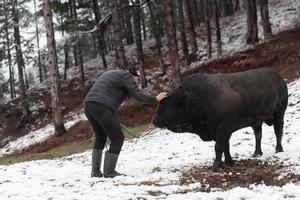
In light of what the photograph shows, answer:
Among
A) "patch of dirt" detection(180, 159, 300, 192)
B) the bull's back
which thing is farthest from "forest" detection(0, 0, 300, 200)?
the bull's back

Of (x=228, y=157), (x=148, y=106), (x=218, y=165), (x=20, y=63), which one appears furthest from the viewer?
(x=20, y=63)

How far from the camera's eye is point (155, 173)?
984cm

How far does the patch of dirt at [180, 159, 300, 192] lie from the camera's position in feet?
25.5

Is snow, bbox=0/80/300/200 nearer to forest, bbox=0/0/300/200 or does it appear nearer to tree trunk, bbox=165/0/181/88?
forest, bbox=0/0/300/200

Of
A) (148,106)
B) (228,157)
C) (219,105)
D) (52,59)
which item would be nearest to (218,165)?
(228,157)

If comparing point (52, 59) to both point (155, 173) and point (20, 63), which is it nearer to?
point (20, 63)

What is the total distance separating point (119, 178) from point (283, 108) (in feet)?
13.5

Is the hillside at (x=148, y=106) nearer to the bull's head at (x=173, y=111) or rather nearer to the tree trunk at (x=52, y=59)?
the tree trunk at (x=52, y=59)

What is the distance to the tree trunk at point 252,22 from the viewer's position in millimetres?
32281

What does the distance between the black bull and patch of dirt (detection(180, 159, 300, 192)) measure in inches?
17.4

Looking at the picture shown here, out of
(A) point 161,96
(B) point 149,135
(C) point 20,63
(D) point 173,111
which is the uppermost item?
(A) point 161,96

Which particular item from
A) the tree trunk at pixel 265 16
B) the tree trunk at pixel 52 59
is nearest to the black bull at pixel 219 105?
the tree trunk at pixel 52 59

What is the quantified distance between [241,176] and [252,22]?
85.8ft

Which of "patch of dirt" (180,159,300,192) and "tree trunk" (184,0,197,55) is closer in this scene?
"patch of dirt" (180,159,300,192)
